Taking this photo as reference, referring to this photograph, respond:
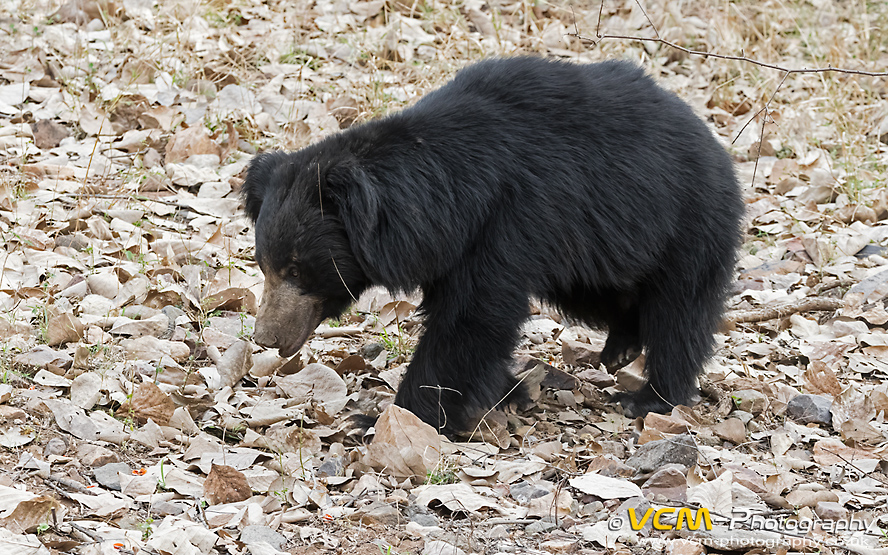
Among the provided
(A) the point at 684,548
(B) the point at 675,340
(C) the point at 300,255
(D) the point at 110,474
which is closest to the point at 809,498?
(A) the point at 684,548

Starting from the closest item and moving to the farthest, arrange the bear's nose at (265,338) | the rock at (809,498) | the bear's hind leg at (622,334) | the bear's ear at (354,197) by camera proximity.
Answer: the rock at (809,498)
the bear's ear at (354,197)
the bear's nose at (265,338)
the bear's hind leg at (622,334)

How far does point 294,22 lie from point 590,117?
408cm

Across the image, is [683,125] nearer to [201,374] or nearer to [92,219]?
[201,374]

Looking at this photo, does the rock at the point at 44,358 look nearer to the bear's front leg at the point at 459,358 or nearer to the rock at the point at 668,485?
the bear's front leg at the point at 459,358

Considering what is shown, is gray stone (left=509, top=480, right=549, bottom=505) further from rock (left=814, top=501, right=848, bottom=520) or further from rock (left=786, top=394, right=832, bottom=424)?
rock (left=786, top=394, right=832, bottom=424)

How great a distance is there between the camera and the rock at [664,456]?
327 centimetres

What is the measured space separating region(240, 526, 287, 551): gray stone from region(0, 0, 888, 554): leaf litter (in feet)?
0.04

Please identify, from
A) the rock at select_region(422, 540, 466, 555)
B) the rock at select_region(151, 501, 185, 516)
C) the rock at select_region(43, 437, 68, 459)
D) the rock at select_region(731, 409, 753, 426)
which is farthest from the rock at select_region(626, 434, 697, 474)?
the rock at select_region(43, 437, 68, 459)

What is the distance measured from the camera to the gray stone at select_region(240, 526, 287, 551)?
104 inches

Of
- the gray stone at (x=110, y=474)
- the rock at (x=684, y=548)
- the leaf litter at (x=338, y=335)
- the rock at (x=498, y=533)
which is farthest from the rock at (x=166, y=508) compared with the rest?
the rock at (x=684, y=548)

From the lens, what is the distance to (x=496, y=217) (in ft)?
11.8

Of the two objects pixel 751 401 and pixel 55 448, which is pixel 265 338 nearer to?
pixel 55 448

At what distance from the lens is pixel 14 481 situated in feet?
9.21

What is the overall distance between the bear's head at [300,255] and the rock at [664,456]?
1.25m
